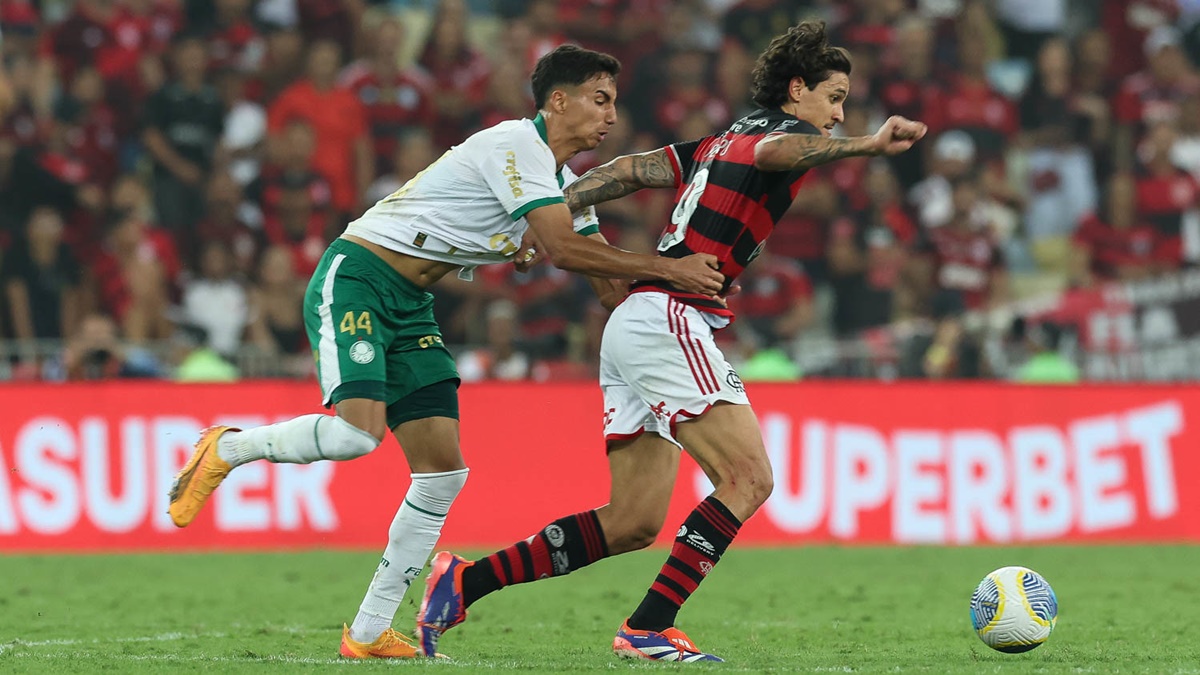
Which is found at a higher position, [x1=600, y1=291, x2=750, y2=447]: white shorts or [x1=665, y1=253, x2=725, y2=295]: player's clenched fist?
[x1=665, y1=253, x2=725, y2=295]: player's clenched fist

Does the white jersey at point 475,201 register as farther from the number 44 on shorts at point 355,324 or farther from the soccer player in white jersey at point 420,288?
the number 44 on shorts at point 355,324

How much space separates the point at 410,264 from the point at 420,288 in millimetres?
139

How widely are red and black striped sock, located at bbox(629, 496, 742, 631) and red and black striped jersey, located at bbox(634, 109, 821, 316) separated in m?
0.91

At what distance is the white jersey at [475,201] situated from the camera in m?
7.03

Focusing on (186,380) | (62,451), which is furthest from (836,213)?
(62,451)

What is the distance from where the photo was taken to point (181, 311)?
611 inches

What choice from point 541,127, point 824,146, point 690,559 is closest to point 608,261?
point 541,127

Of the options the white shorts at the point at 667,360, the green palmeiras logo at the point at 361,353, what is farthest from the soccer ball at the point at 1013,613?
the green palmeiras logo at the point at 361,353

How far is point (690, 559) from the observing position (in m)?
6.87

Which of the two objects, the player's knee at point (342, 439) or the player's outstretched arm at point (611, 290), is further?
the player's outstretched arm at point (611, 290)

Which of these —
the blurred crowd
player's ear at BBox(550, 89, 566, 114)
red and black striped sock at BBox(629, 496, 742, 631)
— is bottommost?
red and black striped sock at BBox(629, 496, 742, 631)

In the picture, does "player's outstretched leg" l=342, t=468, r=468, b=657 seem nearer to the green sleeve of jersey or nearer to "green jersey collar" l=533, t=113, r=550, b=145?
the green sleeve of jersey

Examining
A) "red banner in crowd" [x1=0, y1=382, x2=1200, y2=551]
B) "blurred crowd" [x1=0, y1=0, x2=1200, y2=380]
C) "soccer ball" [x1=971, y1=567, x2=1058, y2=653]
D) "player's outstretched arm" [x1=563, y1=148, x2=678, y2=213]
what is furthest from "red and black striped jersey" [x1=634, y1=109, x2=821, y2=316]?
"blurred crowd" [x1=0, y1=0, x2=1200, y2=380]

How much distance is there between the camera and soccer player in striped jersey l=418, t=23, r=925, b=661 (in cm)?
687
